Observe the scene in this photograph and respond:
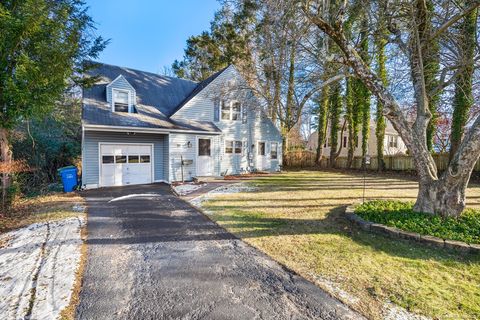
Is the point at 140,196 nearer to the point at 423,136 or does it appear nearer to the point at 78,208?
the point at 78,208

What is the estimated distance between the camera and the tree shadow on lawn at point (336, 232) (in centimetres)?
376

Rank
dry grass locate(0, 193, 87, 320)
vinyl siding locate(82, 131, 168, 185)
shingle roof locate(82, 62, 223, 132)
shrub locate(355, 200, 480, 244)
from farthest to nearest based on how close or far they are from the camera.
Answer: shingle roof locate(82, 62, 223, 132), vinyl siding locate(82, 131, 168, 185), shrub locate(355, 200, 480, 244), dry grass locate(0, 193, 87, 320)

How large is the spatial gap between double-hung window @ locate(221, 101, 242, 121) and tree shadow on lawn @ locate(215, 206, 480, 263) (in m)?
9.96

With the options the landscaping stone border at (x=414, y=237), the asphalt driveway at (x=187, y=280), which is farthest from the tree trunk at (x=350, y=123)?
the asphalt driveway at (x=187, y=280)

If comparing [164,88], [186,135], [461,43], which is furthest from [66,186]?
[461,43]

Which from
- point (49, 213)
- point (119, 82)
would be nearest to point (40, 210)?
point (49, 213)

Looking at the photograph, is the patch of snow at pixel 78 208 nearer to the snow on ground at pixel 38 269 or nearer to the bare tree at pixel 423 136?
the snow on ground at pixel 38 269

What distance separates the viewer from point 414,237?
4.25m

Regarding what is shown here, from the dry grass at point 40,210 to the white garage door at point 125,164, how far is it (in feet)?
6.86

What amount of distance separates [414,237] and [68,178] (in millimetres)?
11600

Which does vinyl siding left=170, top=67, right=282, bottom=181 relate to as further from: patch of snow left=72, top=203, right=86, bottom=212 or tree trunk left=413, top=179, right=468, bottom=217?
tree trunk left=413, top=179, right=468, bottom=217

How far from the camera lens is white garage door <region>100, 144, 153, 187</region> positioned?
1068 centimetres

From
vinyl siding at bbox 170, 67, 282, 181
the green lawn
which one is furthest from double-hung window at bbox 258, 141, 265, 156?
the green lawn

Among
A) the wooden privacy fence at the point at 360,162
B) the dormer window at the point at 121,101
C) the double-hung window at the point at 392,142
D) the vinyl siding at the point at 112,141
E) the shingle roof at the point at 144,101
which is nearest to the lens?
the vinyl siding at the point at 112,141
